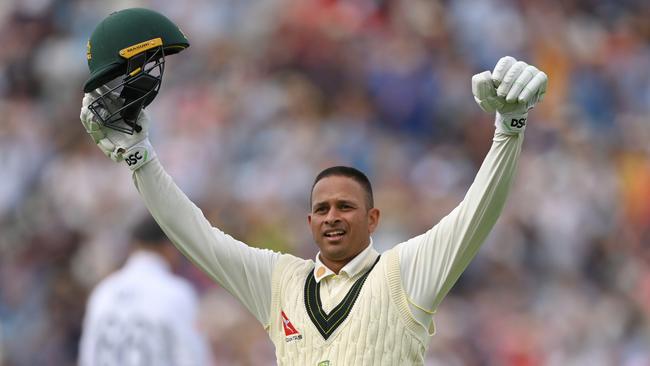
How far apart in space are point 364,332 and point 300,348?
0.26 metres

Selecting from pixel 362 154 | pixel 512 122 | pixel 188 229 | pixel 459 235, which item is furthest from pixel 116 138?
pixel 362 154

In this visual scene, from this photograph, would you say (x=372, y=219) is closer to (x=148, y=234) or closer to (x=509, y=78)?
(x=509, y=78)

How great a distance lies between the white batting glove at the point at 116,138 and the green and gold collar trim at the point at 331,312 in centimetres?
81

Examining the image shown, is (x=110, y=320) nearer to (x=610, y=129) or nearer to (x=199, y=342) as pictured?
(x=199, y=342)

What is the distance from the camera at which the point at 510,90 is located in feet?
16.0

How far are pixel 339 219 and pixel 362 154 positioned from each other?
7070 mm

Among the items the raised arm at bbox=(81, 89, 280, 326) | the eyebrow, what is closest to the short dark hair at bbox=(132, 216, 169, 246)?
the raised arm at bbox=(81, 89, 280, 326)

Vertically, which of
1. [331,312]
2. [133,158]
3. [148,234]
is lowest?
[331,312]

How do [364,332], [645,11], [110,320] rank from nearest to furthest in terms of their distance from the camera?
[364,332] → [110,320] → [645,11]

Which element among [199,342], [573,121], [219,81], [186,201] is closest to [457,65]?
[573,121]

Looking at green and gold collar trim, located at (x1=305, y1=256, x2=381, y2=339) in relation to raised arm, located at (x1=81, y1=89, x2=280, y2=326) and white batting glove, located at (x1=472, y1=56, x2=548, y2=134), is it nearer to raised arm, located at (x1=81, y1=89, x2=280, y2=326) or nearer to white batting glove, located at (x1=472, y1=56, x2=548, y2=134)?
raised arm, located at (x1=81, y1=89, x2=280, y2=326)

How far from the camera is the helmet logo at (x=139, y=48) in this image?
524cm

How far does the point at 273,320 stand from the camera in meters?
5.39

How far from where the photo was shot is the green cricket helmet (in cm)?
524
